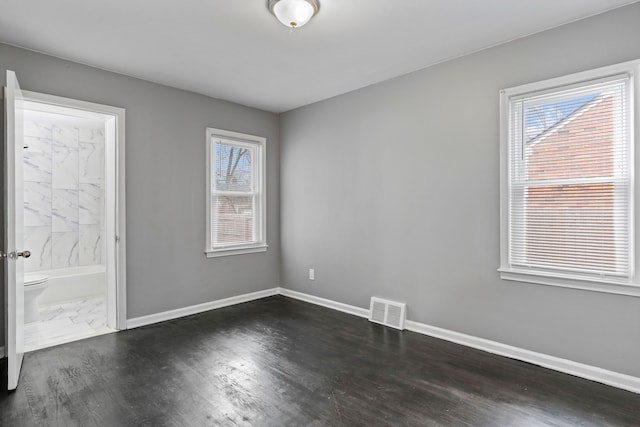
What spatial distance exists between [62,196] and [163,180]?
7.71 feet

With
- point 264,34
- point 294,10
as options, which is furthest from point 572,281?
point 264,34

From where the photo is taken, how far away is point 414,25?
103 inches

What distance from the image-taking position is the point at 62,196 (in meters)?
5.09

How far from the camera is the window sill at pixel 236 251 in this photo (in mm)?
4250

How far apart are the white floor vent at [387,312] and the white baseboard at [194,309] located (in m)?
1.65

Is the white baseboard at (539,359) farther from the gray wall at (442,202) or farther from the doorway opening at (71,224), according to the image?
the doorway opening at (71,224)

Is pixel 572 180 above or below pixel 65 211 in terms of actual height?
Answer: above

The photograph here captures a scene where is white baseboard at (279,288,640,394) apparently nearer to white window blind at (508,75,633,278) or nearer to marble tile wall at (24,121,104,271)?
white window blind at (508,75,633,278)

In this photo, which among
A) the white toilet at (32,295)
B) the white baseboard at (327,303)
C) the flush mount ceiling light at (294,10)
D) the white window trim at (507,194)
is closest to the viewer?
the flush mount ceiling light at (294,10)

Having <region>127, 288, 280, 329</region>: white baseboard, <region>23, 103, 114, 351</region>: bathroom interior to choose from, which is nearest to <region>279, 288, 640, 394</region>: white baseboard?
<region>127, 288, 280, 329</region>: white baseboard

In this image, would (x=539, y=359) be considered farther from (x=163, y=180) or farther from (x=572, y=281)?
(x=163, y=180)

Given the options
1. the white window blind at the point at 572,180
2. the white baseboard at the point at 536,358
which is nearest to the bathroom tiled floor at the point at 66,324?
the white baseboard at the point at 536,358

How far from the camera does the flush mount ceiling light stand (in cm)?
221

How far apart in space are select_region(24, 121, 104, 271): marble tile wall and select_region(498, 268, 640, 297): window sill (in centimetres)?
553
